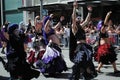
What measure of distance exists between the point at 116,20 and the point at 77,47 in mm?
21582

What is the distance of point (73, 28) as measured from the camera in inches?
360

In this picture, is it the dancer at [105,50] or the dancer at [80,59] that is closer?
the dancer at [80,59]

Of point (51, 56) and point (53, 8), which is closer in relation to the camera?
point (51, 56)

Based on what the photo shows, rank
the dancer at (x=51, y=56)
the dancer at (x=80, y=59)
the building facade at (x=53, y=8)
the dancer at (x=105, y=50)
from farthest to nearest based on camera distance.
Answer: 1. the building facade at (x=53, y=8)
2. the dancer at (x=105, y=50)
3. the dancer at (x=51, y=56)
4. the dancer at (x=80, y=59)

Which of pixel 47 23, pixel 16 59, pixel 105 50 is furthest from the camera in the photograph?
pixel 105 50

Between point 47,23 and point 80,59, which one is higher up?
point 47,23

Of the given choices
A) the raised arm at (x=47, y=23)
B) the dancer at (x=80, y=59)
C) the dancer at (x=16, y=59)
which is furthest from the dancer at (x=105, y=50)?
the dancer at (x=16, y=59)

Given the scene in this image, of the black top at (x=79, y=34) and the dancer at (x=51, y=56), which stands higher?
the black top at (x=79, y=34)

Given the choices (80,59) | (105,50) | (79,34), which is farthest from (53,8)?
(80,59)

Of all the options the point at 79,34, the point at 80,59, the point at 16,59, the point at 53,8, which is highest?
the point at 79,34

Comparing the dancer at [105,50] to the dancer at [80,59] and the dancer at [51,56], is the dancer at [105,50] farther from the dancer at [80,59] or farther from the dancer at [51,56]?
the dancer at [80,59]

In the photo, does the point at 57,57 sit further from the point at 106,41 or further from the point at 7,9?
the point at 7,9

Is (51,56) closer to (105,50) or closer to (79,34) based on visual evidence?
(105,50)

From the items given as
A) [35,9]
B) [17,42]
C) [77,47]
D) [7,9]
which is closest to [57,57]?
[77,47]
